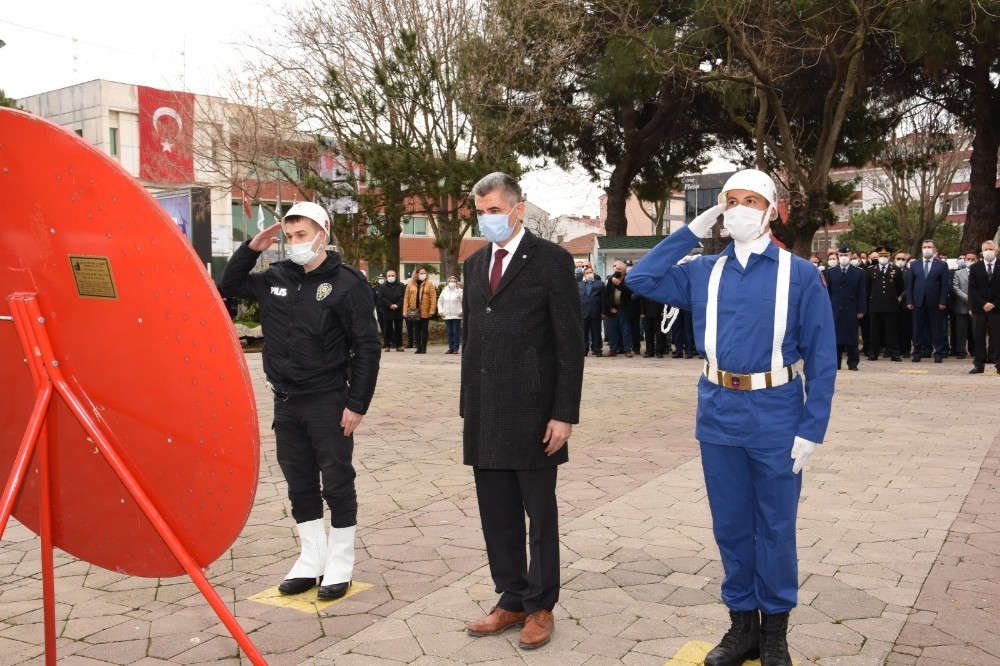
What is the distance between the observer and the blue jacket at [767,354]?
12.0 ft

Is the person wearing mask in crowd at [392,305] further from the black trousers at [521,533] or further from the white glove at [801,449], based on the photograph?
the white glove at [801,449]

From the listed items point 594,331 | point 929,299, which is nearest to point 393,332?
point 594,331

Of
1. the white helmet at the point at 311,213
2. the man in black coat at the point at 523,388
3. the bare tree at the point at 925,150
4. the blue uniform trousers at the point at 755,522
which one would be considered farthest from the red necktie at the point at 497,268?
the bare tree at the point at 925,150

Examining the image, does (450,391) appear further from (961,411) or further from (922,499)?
(922,499)

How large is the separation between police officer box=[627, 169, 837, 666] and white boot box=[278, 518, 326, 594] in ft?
6.55

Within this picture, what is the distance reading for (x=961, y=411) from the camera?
414 inches

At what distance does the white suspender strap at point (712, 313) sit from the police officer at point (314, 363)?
160 centimetres

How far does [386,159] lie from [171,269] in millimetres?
21715

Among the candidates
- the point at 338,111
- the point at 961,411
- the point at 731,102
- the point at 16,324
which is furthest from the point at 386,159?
the point at 16,324

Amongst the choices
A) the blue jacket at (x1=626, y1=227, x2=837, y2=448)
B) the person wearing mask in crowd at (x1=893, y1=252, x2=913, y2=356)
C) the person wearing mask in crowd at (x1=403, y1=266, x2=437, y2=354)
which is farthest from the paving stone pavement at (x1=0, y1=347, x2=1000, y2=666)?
the person wearing mask in crowd at (x1=403, y1=266, x2=437, y2=354)

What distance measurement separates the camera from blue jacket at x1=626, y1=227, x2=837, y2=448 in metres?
3.65

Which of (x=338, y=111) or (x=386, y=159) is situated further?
(x=338, y=111)

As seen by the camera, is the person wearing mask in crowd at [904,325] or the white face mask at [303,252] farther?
the person wearing mask in crowd at [904,325]

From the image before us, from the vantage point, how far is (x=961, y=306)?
1705 cm
